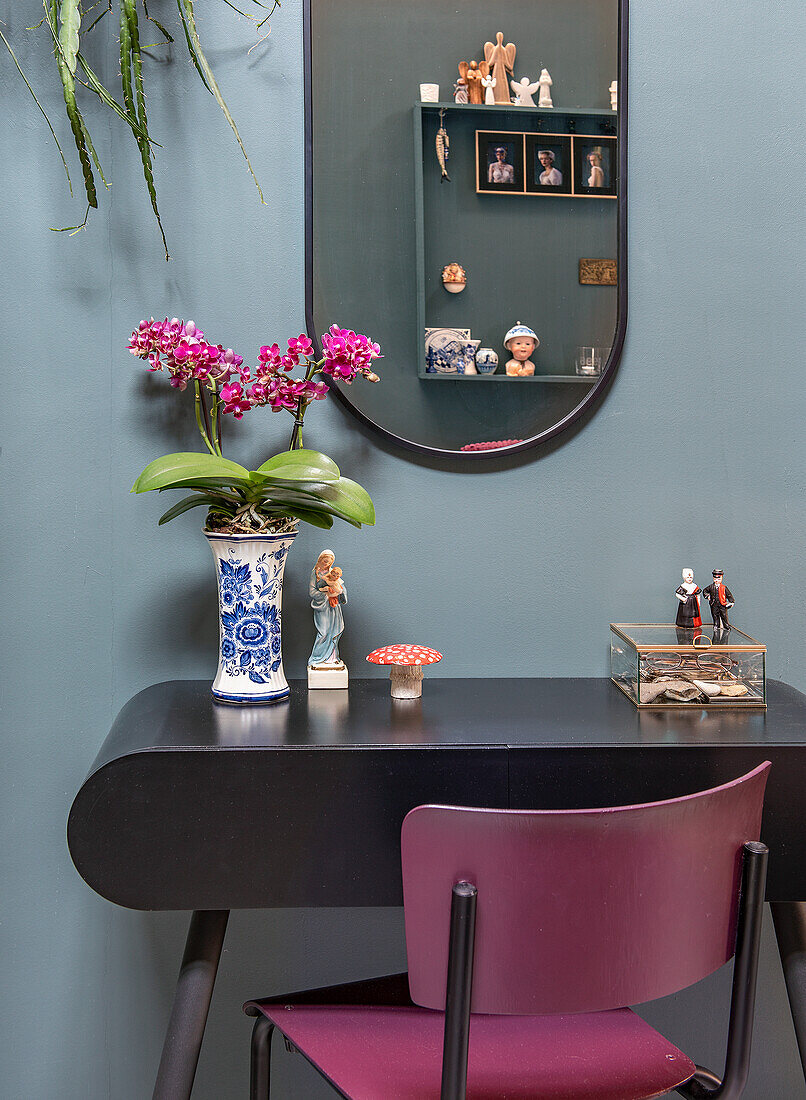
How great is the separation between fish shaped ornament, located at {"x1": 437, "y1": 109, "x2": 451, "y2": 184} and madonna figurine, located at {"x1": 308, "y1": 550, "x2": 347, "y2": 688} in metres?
0.69

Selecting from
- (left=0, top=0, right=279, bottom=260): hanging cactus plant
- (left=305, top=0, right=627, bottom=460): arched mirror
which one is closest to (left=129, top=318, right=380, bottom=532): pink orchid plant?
(left=305, top=0, right=627, bottom=460): arched mirror

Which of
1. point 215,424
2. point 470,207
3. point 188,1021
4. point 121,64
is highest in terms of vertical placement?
point 121,64

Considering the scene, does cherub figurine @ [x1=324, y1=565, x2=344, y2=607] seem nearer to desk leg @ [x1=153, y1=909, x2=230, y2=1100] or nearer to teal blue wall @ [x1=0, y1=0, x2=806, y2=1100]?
teal blue wall @ [x1=0, y1=0, x2=806, y2=1100]

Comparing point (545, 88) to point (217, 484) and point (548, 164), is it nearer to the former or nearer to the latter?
point (548, 164)

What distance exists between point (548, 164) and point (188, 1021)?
4.72 ft

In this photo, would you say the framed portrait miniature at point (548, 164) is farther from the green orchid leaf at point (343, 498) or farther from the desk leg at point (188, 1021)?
the desk leg at point (188, 1021)

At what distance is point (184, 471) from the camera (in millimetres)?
1314

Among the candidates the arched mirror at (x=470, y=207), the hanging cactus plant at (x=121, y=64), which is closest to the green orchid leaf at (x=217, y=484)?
the arched mirror at (x=470, y=207)

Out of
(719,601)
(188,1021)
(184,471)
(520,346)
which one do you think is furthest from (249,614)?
(719,601)

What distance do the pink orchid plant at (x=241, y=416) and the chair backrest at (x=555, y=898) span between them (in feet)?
1.89

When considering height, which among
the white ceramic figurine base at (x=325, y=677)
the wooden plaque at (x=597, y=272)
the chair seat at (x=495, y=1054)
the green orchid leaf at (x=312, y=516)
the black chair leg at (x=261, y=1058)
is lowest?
the black chair leg at (x=261, y=1058)

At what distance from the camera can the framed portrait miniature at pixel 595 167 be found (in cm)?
158

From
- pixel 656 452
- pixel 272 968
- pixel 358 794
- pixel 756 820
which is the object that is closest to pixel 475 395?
pixel 656 452

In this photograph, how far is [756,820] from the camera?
39.5 inches
